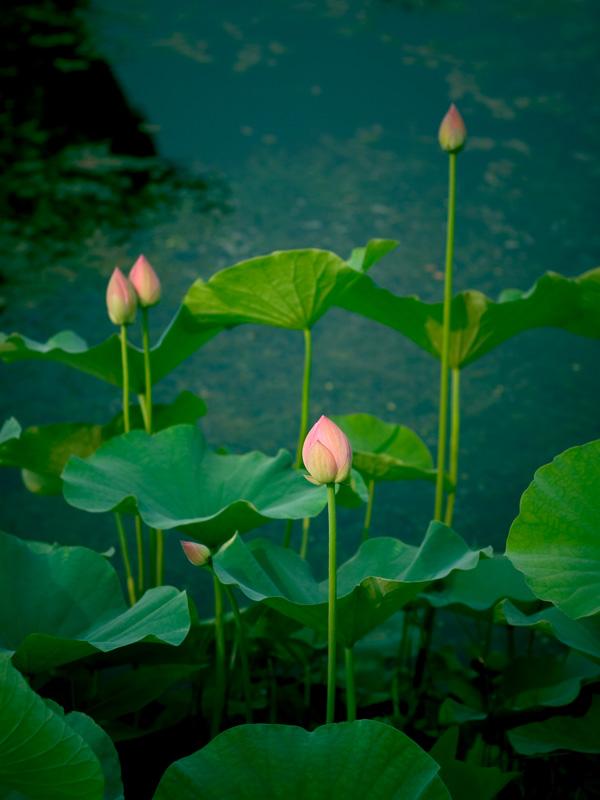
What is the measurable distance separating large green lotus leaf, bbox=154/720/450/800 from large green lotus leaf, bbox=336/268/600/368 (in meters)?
0.47

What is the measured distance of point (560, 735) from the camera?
65 cm

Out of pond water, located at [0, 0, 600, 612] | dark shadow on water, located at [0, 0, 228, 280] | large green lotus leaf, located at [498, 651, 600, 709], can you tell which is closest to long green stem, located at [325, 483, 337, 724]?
large green lotus leaf, located at [498, 651, 600, 709]

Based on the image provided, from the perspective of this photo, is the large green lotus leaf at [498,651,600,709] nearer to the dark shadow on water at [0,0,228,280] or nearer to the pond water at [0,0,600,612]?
the pond water at [0,0,600,612]

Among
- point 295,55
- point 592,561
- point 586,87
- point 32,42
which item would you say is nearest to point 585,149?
point 586,87

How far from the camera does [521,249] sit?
6.78ft

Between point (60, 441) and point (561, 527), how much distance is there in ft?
1.93

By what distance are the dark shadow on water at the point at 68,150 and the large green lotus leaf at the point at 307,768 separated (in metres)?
1.77

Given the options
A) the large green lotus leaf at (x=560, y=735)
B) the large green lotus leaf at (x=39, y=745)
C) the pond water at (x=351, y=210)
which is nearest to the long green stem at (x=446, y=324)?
the large green lotus leaf at (x=560, y=735)

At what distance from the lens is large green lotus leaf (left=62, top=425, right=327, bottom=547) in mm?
692

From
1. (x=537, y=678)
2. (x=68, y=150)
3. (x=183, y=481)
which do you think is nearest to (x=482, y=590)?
(x=537, y=678)

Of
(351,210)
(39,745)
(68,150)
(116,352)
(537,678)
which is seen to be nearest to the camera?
(39,745)

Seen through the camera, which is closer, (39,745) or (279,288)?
(39,745)

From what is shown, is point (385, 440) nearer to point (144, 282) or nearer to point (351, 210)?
point (144, 282)

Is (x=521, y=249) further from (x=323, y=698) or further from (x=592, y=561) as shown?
(x=592, y=561)
